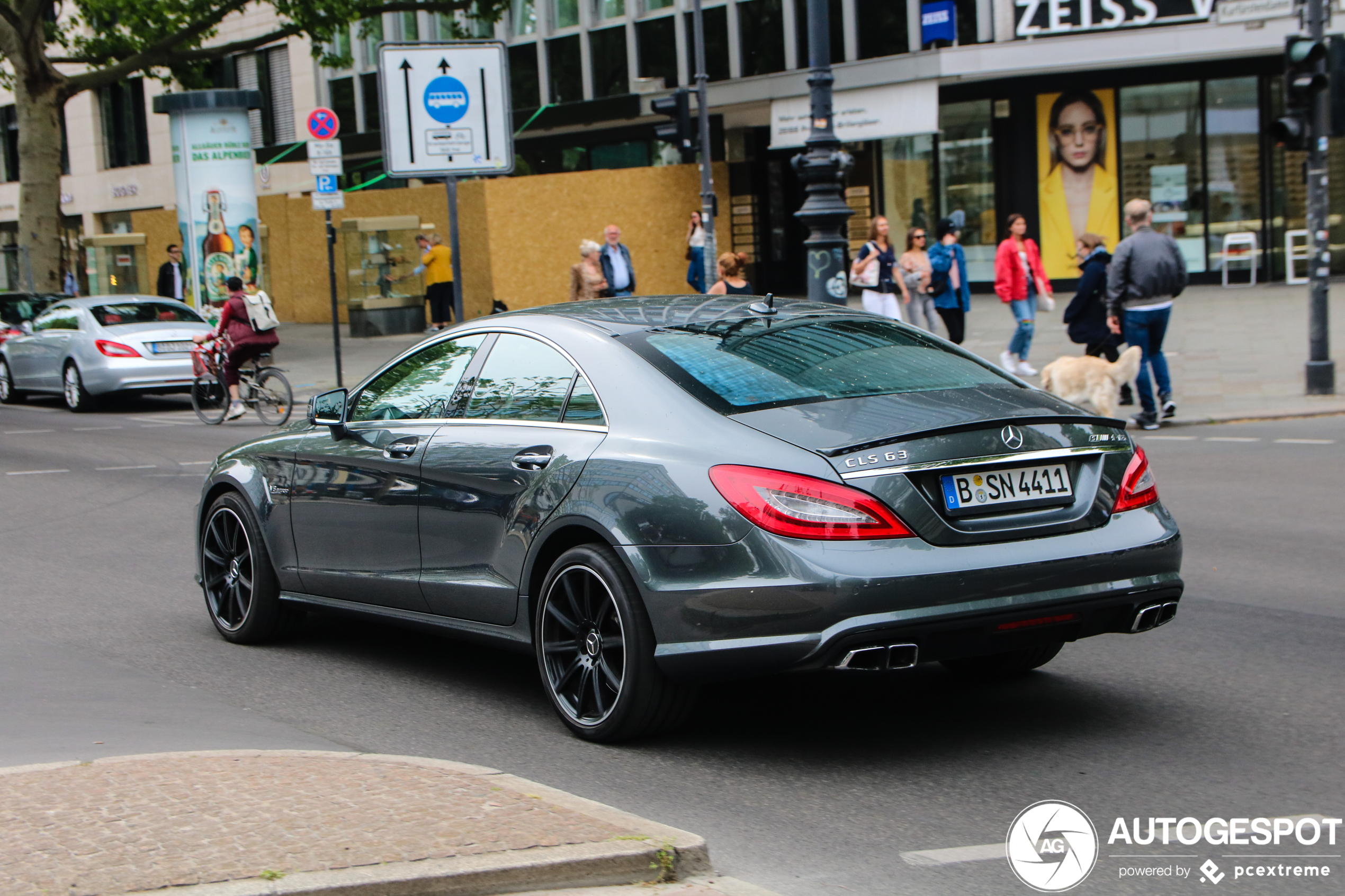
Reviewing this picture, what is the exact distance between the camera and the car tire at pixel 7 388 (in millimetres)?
23453

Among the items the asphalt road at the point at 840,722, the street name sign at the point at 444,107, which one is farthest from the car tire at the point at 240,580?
the street name sign at the point at 444,107

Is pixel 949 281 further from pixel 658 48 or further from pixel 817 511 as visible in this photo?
pixel 658 48

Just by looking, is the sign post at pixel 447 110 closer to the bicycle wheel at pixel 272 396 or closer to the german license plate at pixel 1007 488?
the bicycle wheel at pixel 272 396

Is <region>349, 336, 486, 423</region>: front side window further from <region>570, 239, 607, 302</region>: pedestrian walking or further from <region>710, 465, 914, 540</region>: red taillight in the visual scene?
<region>570, 239, 607, 302</region>: pedestrian walking

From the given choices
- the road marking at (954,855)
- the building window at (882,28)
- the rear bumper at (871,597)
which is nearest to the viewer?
the road marking at (954,855)

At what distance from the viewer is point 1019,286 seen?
17891 millimetres

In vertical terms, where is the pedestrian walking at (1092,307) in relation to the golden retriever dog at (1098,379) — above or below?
above

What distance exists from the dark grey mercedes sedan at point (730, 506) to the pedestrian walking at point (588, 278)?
13.7m

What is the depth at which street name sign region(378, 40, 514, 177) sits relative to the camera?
17469 millimetres

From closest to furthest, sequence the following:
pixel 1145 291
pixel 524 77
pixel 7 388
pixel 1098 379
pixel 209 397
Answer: pixel 1098 379, pixel 1145 291, pixel 209 397, pixel 7 388, pixel 524 77

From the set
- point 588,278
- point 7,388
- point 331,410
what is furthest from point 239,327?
point 331,410

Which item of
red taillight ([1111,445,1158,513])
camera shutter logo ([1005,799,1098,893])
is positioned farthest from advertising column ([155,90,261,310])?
camera shutter logo ([1005,799,1098,893])

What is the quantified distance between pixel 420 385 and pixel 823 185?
9053 mm

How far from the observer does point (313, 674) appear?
659cm
